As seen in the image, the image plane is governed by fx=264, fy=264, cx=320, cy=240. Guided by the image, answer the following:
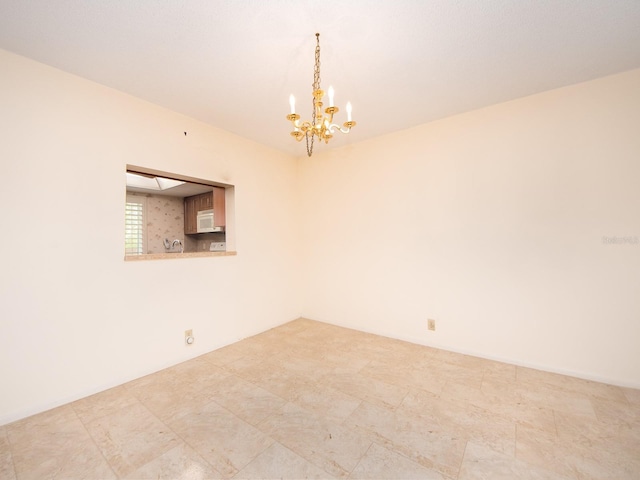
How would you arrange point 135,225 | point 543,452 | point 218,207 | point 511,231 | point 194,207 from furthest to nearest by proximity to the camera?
point 194,207
point 135,225
point 218,207
point 511,231
point 543,452

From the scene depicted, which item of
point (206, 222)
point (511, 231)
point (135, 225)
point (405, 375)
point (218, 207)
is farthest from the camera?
point (135, 225)

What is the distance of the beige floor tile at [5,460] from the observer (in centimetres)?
136

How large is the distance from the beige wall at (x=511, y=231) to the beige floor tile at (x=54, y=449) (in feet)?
9.05

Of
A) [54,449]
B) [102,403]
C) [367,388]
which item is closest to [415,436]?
[367,388]

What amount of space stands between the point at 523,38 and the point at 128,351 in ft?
12.6

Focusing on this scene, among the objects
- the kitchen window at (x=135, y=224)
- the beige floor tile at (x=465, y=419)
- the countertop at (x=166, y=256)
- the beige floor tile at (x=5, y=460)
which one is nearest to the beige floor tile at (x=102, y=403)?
the beige floor tile at (x=5, y=460)

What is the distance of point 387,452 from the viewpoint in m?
1.48

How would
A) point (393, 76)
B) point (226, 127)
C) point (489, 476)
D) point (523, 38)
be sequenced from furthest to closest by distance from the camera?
1. point (226, 127)
2. point (393, 76)
3. point (523, 38)
4. point (489, 476)

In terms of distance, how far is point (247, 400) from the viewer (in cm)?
199

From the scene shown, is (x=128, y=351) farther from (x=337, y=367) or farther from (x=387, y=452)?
(x=387, y=452)

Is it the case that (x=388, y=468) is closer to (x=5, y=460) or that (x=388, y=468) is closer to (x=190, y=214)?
(x=5, y=460)

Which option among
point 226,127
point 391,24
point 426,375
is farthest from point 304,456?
point 226,127

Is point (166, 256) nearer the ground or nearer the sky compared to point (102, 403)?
nearer the sky

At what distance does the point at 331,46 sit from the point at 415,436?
2.57 metres
